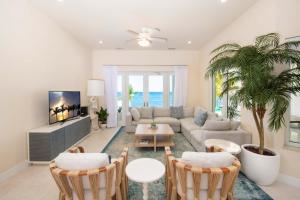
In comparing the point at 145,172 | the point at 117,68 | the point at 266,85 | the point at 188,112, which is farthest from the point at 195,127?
the point at 117,68

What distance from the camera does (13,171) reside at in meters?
2.69

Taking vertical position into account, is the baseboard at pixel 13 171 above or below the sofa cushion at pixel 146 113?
below

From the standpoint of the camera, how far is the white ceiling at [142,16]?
3.05 metres

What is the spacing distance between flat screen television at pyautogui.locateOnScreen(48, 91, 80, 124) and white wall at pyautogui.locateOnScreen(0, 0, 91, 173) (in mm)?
246

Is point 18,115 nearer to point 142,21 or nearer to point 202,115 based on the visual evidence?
point 142,21

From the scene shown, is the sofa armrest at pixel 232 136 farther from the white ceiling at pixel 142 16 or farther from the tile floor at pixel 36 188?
the white ceiling at pixel 142 16

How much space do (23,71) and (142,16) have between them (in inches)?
100

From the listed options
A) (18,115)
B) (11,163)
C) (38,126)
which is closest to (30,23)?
(18,115)

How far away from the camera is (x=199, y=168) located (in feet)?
4.78

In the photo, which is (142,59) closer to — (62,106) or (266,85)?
(62,106)

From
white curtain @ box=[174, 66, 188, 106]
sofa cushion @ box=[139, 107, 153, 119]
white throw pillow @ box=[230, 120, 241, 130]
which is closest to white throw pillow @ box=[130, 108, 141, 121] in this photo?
sofa cushion @ box=[139, 107, 153, 119]

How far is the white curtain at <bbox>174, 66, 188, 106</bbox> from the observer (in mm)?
6258

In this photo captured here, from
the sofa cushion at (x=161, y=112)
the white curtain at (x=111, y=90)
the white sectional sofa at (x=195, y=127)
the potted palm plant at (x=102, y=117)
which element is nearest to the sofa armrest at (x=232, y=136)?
the white sectional sofa at (x=195, y=127)

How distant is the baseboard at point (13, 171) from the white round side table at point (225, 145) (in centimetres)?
319
